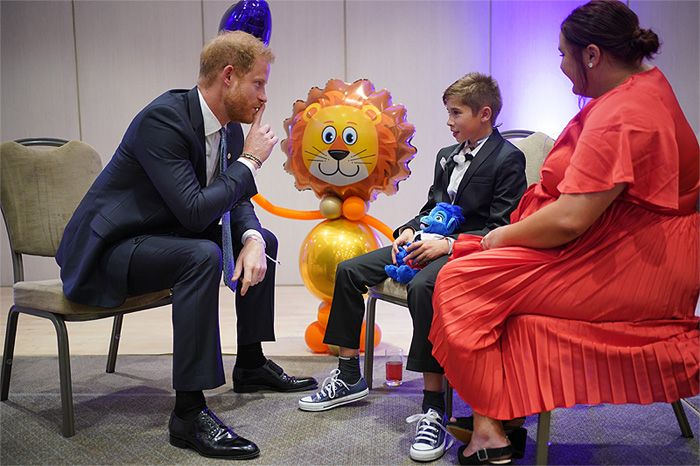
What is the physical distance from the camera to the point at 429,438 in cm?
203

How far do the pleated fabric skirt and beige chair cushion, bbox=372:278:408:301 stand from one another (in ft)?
1.85

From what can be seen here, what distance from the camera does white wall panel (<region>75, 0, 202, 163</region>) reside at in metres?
5.25

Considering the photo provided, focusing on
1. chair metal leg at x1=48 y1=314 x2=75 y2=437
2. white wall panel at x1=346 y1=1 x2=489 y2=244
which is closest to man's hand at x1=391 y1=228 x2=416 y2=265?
chair metal leg at x1=48 y1=314 x2=75 y2=437

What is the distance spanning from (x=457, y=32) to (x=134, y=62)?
2.44 meters

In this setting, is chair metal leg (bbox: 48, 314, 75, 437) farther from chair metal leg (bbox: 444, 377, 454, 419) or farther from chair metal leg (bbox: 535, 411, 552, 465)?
chair metal leg (bbox: 535, 411, 552, 465)

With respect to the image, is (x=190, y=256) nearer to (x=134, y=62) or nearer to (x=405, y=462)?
(x=405, y=462)

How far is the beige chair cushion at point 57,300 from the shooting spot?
2230 millimetres

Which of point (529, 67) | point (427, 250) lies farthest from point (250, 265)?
point (529, 67)

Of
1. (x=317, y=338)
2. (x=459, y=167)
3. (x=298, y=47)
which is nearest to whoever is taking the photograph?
(x=459, y=167)

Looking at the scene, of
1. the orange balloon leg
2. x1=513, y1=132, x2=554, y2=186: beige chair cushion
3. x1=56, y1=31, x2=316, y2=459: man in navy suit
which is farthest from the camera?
the orange balloon leg

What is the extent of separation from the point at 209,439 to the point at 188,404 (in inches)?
5.3

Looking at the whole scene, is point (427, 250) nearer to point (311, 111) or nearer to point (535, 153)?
point (535, 153)

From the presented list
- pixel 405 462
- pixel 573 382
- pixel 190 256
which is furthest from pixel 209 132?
pixel 573 382

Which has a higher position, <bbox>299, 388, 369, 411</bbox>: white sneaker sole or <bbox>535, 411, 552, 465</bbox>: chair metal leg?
<bbox>535, 411, 552, 465</bbox>: chair metal leg
